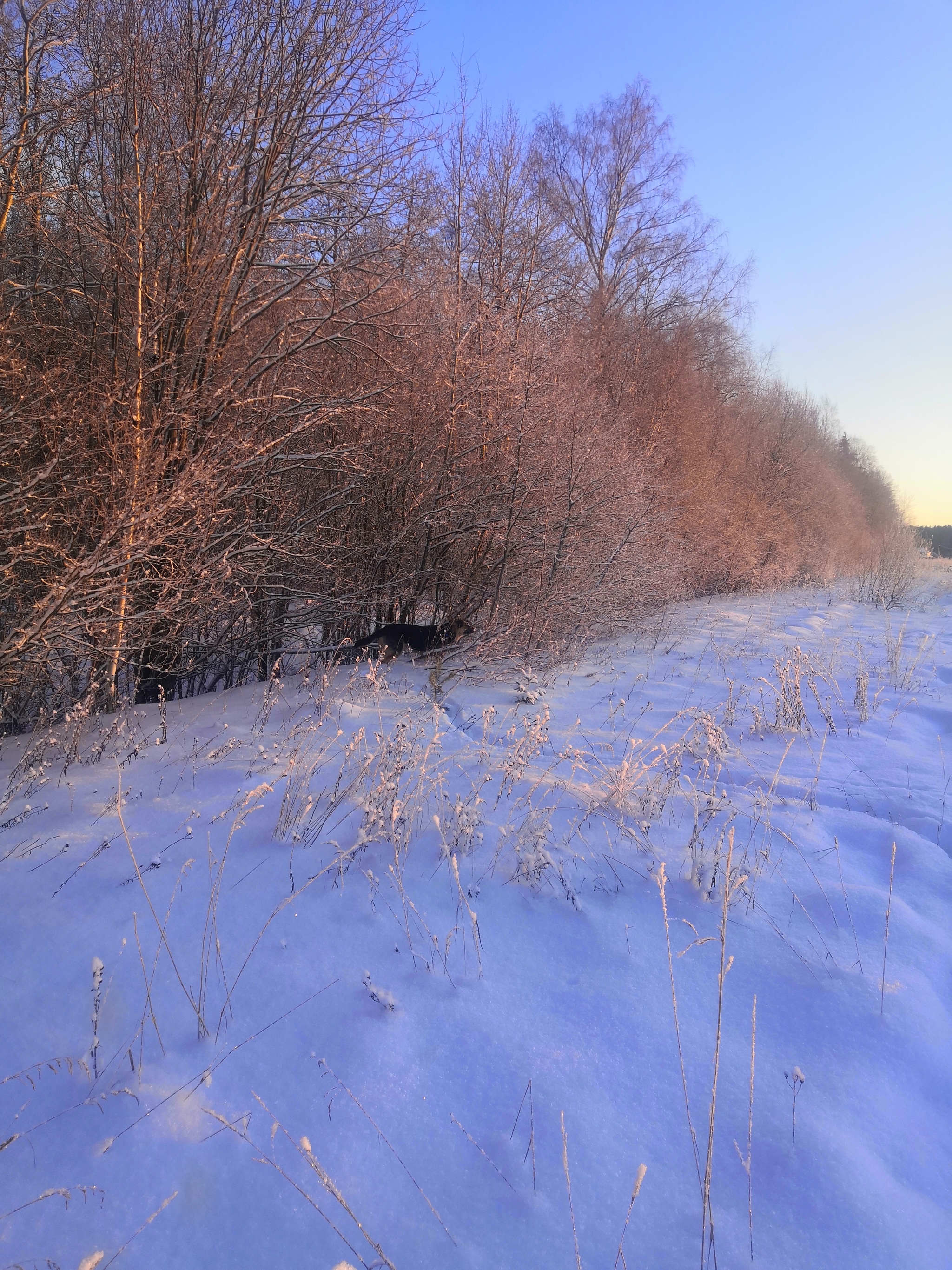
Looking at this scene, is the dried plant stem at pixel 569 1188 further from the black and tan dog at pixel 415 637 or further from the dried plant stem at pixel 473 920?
the black and tan dog at pixel 415 637

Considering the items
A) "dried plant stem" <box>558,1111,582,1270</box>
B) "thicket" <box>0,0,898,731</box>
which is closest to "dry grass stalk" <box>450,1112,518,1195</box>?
"dried plant stem" <box>558,1111,582,1270</box>

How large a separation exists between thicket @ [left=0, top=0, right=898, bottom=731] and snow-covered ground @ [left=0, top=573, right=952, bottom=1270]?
1.28 metres

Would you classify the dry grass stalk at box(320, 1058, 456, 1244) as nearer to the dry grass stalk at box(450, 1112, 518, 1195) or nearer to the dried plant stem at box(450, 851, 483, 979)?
the dry grass stalk at box(450, 1112, 518, 1195)

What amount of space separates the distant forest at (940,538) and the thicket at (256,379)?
3979 centimetres

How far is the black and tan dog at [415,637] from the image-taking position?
6418 mm

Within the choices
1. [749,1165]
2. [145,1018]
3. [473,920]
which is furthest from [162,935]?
[749,1165]

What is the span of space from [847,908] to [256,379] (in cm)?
507

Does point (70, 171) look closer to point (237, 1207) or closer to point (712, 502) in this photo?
point (237, 1207)

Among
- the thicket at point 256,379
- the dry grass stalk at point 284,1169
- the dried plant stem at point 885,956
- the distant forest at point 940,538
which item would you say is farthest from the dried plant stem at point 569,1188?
the distant forest at point 940,538

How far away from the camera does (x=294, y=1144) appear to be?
4.95 ft

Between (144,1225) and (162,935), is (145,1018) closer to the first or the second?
(162,935)

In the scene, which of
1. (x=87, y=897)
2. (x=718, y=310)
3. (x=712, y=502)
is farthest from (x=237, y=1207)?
Answer: (x=718, y=310)

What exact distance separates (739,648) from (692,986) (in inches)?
244

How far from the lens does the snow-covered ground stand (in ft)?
4.56
